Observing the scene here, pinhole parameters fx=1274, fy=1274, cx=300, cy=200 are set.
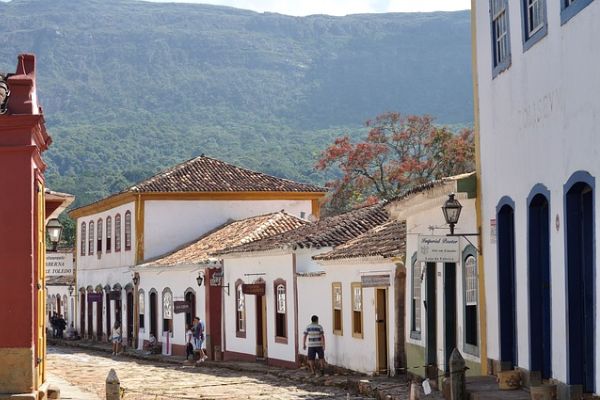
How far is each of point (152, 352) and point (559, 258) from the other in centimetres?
2894

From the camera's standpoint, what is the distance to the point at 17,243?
1638cm

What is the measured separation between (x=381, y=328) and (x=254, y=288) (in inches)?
341

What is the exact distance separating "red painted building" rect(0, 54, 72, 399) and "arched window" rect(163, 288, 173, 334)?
2341 cm

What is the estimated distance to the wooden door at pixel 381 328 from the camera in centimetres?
2358

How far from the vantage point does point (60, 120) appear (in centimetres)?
16012

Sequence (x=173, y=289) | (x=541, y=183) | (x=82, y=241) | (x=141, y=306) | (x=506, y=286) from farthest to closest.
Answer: (x=82, y=241)
(x=141, y=306)
(x=173, y=289)
(x=506, y=286)
(x=541, y=183)

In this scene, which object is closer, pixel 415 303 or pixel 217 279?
pixel 415 303

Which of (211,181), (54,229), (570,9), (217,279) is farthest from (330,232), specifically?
(570,9)

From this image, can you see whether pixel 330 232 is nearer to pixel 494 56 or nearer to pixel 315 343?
pixel 315 343

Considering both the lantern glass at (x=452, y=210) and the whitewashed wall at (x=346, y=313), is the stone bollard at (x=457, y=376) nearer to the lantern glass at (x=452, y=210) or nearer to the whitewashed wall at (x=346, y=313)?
the lantern glass at (x=452, y=210)

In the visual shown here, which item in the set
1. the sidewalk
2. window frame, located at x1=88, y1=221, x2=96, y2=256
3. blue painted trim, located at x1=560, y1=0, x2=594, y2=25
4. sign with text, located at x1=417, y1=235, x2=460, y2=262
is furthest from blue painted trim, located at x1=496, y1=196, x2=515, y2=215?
window frame, located at x1=88, y1=221, x2=96, y2=256

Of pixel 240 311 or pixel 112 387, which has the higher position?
pixel 240 311

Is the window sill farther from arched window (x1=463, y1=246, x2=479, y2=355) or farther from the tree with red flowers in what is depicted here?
the tree with red flowers

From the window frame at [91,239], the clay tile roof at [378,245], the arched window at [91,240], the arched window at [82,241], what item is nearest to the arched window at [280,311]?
the clay tile roof at [378,245]
